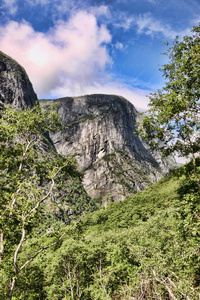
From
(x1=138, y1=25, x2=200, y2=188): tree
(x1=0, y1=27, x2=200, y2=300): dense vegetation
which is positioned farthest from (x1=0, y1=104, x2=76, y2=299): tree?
(x1=138, y1=25, x2=200, y2=188): tree

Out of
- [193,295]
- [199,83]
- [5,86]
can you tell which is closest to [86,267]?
[193,295]

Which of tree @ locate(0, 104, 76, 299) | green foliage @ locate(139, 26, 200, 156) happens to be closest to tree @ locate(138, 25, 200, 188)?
green foliage @ locate(139, 26, 200, 156)

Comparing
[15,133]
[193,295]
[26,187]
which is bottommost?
[193,295]

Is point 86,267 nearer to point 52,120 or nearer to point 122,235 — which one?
point 122,235

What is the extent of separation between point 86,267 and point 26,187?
23.2 m

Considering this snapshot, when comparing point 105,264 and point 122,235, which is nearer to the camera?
point 105,264

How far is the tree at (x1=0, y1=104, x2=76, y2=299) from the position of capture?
6445 mm

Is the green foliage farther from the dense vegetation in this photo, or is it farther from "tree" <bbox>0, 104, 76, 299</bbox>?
"tree" <bbox>0, 104, 76, 299</bbox>

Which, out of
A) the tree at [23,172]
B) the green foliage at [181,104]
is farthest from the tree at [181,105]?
the tree at [23,172]

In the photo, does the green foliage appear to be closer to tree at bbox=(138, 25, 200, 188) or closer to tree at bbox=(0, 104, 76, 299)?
tree at bbox=(138, 25, 200, 188)

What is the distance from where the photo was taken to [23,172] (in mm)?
8328

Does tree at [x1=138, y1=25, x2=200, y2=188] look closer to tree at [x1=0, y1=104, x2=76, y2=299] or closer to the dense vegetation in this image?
the dense vegetation

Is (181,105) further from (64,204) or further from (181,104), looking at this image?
(64,204)

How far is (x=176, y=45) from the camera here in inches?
458
